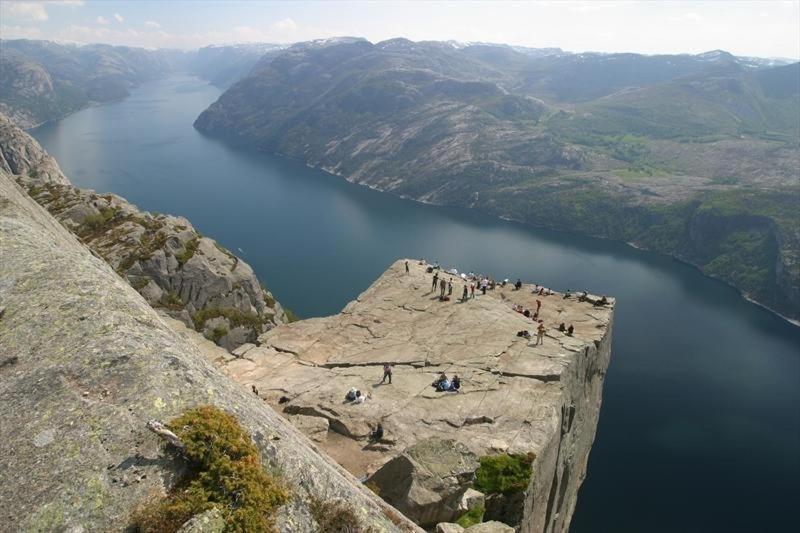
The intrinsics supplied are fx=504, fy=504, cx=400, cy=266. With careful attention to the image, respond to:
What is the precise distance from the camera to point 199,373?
16297 millimetres

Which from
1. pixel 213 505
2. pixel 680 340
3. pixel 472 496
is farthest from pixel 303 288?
pixel 213 505

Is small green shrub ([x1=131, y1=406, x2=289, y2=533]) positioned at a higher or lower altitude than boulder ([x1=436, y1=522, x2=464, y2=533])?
higher

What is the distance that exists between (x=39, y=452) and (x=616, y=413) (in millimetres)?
113749

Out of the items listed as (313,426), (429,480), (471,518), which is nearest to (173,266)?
(313,426)

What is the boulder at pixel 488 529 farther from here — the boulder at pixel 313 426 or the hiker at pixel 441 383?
the hiker at pixel 441 383

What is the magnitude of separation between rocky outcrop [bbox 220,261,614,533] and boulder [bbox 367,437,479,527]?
64mm

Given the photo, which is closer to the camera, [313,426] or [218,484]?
[218,484]

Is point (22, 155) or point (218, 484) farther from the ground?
point (218, 484)

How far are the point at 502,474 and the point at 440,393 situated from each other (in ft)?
36.9

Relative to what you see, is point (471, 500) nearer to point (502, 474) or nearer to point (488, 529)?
point (488, 529)

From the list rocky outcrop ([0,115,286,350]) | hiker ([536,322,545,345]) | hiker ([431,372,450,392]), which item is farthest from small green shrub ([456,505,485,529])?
rocky outcrop ([0,115,286,350])

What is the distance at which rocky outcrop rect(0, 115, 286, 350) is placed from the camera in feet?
190

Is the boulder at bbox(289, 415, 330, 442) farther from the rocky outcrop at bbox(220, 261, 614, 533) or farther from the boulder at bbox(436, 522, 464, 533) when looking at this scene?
the boulder at bbox(436, 522, 464, 533)

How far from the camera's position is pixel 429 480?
24.0 metres
